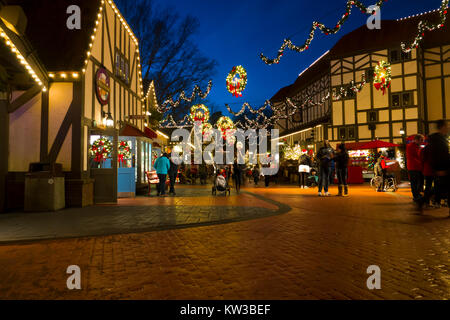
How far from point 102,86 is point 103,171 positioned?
2.90m

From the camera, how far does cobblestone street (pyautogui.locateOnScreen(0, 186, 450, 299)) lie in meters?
3.15

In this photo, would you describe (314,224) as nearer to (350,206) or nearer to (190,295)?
(350,206)

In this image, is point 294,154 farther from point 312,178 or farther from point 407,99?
point 407,99

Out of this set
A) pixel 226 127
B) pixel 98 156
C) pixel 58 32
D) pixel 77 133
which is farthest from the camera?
pixel 226 127

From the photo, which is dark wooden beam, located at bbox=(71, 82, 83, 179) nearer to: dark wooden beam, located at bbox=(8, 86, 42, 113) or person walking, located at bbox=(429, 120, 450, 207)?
dark wooden beam, located at bbox=(8, 86, 42, 113)

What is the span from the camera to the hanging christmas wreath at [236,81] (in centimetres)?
1427

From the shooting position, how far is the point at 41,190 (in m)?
8.98

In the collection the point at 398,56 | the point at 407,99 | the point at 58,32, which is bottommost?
the point at 58,32

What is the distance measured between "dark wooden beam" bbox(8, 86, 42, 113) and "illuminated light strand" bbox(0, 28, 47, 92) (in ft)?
0.97

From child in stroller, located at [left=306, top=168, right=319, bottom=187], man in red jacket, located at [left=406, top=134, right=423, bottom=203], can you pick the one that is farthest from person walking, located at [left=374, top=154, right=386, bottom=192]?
man in red jacket, located at [left=406, top=134, right=423, bottom=203]

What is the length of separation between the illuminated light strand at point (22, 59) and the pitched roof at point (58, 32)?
633mm

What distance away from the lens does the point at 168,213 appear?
8.30 metres

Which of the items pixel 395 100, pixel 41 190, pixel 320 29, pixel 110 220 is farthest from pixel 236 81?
pixel 395 100

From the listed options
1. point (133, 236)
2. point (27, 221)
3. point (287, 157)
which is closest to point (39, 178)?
point (27, 221)
